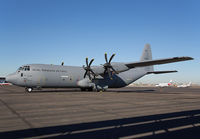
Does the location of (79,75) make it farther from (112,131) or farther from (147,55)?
(112,131)

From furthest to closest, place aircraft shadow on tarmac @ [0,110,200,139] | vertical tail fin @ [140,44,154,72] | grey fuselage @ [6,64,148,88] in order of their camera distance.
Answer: vertical tail fin @ [140,44,154,72]
grey fuselage @ [6,64,148,88]
aircraft shadow on tarmac @ [0,110,200,139]

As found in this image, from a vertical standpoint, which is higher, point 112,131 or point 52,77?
point 52,77

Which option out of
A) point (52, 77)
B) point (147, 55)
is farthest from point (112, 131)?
point (147, 55)

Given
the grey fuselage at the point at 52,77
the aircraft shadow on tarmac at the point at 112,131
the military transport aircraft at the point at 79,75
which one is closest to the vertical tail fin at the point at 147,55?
the military transport aircraft at the point at 79,75

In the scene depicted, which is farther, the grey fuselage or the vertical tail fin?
the vertical tail fin

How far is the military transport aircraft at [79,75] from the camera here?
2491 centimetres

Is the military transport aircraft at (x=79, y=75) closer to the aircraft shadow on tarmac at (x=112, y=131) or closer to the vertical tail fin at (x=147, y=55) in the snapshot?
the vertical tail fin at (x=147, y=55)

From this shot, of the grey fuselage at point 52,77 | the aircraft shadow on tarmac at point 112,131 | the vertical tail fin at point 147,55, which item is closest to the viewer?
the aircraft shadow on tarmac at point 112,131

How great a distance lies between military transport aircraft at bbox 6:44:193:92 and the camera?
24.9 m

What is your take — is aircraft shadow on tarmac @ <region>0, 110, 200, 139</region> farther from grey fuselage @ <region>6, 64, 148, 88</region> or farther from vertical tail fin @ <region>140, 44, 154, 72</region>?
vertical tail fin @ <region>140, 44, 154, 72</region>

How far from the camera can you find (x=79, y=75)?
29.3m

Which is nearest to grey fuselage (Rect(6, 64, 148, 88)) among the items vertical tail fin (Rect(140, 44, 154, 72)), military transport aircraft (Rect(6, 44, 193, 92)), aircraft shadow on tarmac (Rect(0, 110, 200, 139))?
military transport aircraft (Rect(6, 44, 193, 92))

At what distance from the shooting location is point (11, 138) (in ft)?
16.0

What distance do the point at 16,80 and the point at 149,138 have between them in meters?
22.9
